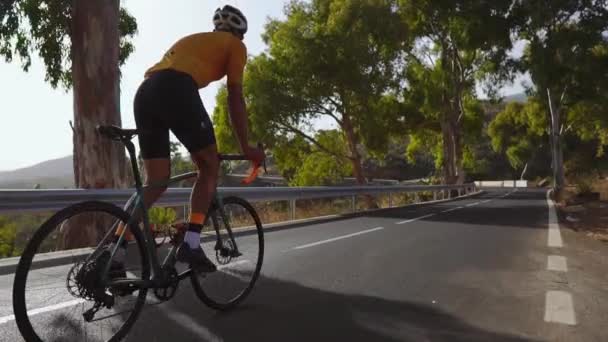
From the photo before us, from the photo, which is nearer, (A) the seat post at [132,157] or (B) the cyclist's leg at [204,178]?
(A) the seat post at [132,157]

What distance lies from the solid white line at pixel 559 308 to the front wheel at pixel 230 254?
2.23 meters

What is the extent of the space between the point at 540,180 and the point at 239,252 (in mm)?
75594

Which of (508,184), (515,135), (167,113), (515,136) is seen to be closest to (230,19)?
(167,113)

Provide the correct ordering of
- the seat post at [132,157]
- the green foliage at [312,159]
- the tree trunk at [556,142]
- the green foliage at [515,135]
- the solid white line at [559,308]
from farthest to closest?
the green foliage at [515,135] < the tree trunk at [556,142] < the green foliage at [312,159] < the solid white line at [559,308] < the seat post at [132,157]

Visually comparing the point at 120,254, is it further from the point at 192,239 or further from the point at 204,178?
the point at 204,178

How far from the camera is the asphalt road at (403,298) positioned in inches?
126

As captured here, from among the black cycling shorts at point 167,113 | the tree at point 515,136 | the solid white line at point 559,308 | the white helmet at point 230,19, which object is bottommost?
the solid white line at point 559,308

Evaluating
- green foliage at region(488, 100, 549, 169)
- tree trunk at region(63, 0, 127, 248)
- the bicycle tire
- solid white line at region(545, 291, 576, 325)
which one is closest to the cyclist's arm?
the bicycle tire

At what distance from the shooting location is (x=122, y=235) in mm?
2887

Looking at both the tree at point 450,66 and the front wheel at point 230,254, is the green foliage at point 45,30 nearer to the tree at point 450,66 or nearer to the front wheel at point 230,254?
the front wheel at point 230,254

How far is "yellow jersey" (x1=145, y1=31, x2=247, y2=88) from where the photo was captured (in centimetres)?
328

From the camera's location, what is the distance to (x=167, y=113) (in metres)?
3.18

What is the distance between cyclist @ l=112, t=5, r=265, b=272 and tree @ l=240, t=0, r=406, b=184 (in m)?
19.5

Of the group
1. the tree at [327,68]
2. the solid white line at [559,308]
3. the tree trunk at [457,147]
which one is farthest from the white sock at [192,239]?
the tree trunk at [457,147]
